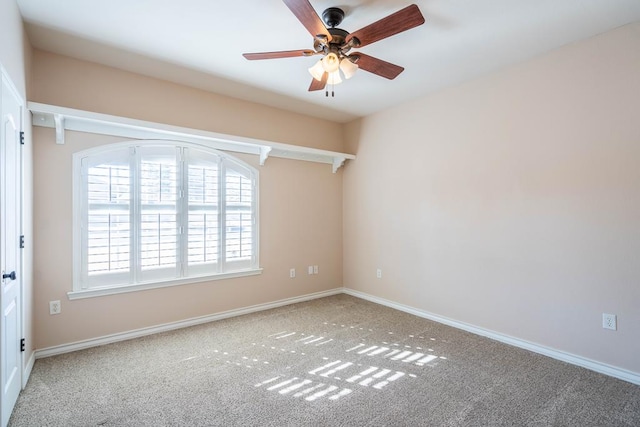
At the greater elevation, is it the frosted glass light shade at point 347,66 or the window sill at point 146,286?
the frosted glass light shade at point 347,66

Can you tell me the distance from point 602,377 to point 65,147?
5.11 meters

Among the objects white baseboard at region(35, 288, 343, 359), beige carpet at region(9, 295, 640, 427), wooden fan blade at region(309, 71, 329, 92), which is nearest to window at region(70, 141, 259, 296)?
white baseboard at region(35, 288, 343, 359)

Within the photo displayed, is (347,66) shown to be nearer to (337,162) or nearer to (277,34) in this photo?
(277,34)

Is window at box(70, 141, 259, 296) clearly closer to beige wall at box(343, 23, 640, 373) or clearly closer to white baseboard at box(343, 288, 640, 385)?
beige wall at box(343, 23, 640, 373)

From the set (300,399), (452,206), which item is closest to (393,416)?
(300,399)

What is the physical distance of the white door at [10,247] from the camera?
192cm

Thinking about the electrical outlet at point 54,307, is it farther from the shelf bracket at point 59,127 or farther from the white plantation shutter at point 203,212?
the shelf bracket at point 59,127

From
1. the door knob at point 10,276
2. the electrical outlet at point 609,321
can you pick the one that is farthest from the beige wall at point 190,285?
the electrical outlet at point 609,321

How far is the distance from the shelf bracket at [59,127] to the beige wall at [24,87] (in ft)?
0.64

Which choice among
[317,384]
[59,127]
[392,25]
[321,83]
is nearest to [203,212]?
[59,127]

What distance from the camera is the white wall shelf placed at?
2859mm

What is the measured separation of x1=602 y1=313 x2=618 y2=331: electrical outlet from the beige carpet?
16.0 inches

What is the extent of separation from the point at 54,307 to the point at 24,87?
1.94 meters

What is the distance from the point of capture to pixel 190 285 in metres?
3.76
